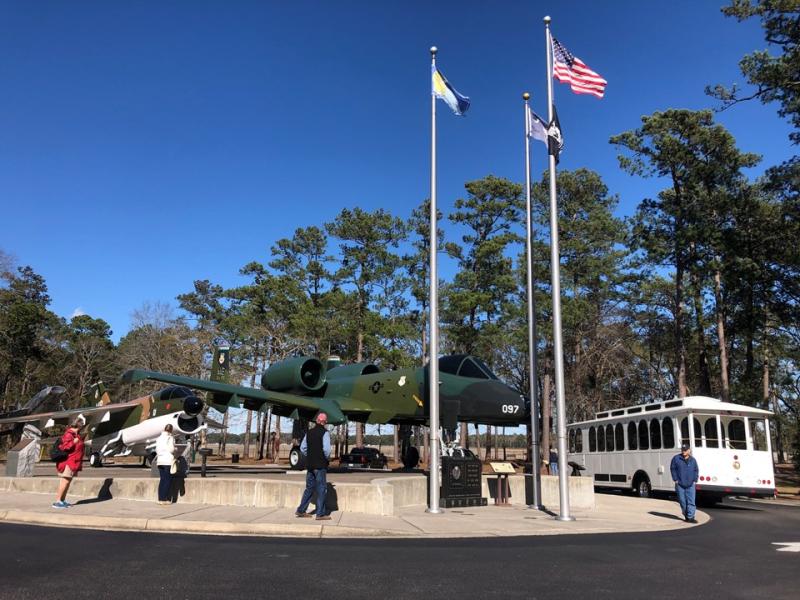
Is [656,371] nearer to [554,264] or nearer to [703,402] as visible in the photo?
[703,402]

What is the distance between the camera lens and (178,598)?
4746 mm

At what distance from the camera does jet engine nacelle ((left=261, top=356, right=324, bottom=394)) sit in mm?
18266

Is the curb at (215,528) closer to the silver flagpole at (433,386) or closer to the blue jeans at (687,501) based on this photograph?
the silver flagpole at (433,386)

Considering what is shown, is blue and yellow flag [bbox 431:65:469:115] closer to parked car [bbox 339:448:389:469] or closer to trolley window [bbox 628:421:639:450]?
trolley window [bbox 628:421:639:450]

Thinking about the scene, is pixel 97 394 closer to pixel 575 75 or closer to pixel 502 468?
pixel 502 468

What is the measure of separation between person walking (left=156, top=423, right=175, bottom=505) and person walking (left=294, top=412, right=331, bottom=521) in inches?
125

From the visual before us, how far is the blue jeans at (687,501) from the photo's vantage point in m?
12.3

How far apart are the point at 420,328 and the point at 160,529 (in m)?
31.5

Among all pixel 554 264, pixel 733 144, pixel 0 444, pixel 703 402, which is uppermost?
pixel 733 144

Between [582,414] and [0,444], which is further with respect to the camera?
[0,444]

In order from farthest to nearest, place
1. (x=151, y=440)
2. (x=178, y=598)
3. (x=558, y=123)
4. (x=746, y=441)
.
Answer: (x=151, y=440), (x=746, y=441), (x=558, y=123), (x=178, y=598)

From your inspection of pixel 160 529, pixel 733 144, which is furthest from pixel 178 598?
pixel 733 144

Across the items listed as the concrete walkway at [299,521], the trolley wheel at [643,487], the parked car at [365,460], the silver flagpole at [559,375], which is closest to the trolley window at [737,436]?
the trolley wheel at [643,487]

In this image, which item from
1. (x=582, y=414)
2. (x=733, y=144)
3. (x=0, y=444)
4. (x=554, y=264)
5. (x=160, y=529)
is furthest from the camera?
(x=0, y=444)
